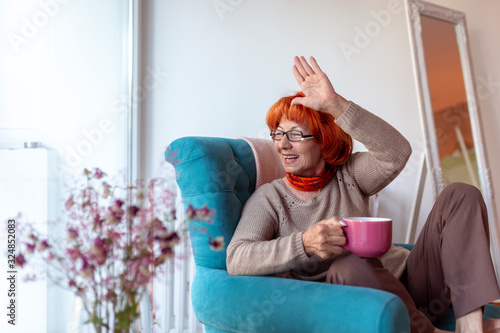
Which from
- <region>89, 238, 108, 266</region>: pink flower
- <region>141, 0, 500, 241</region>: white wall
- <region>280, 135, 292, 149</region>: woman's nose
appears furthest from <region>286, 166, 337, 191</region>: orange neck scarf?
<region>89, 238, 108, 266</region>: pink flower

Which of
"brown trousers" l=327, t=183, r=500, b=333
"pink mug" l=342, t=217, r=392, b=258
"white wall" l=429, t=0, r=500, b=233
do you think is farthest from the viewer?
"white wall" l=429, t=0, r=500, b=233

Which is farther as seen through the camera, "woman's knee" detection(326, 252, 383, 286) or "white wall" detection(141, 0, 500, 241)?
"white wall" detection(141, 0, 500, 241)

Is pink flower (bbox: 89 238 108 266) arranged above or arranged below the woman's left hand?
below

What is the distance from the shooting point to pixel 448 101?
3.13 m

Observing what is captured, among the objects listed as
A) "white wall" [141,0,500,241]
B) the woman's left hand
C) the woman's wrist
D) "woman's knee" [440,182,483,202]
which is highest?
"white wall" [141,0,500,241]

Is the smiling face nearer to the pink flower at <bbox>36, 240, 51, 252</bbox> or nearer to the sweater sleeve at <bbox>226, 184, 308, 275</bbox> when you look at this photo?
the sweater sleeve at <bbox>226, 184, 308, 275</bbox>

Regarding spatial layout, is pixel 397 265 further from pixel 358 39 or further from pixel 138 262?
pixel 358 39

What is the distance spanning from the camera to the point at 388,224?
1.17m

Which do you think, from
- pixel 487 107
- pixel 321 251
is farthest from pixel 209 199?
pixel 487 107

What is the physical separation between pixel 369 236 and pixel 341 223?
0.09 meters

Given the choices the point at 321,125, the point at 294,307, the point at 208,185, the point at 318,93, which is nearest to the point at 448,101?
the point at 321,125

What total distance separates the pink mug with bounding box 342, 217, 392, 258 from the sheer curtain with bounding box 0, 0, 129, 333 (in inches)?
41.5

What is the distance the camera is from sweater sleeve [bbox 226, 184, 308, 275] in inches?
52.4

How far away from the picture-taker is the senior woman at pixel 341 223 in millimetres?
1283
